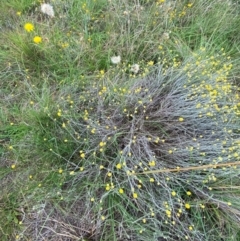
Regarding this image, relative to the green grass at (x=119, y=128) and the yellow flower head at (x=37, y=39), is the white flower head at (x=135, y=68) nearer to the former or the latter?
the green grass at (x=119, y=128)

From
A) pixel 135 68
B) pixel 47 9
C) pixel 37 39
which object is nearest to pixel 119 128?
pixel 135 68

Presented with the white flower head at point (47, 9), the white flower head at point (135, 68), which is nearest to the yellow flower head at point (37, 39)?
the white flower head at point (47, 9)

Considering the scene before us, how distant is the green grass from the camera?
1.27m

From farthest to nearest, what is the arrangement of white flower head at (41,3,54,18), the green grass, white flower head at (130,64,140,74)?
white flower head at (41,3,54,18)
white flower head at (130,64,140,74)
the green grass

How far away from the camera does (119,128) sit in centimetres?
138

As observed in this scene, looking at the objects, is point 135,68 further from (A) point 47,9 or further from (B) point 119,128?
(A) point 47,9

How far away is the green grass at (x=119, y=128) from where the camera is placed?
4.16 ft

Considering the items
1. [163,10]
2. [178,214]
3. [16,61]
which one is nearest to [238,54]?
[163,10]

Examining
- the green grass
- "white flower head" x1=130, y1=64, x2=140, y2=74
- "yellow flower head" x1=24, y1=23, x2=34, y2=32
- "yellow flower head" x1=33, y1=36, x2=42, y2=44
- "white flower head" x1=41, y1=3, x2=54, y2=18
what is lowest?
the green grass

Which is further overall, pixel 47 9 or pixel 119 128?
pixel 47 9

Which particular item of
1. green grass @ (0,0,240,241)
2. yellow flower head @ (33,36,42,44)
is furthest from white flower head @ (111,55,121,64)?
yellow flower head @ (33,36,42,44)

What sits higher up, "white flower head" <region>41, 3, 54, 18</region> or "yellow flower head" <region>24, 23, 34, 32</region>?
"white flower head" <region>41, 3, 54, 18</region>

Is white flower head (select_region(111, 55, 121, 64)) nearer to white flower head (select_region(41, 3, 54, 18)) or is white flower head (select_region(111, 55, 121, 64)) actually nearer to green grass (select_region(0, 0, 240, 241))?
green grass (select_region(0, 0, 240, 241))

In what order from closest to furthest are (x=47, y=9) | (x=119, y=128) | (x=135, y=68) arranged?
(x=119, y=128) < (x=135, y=68) < (x=47, y=9)
